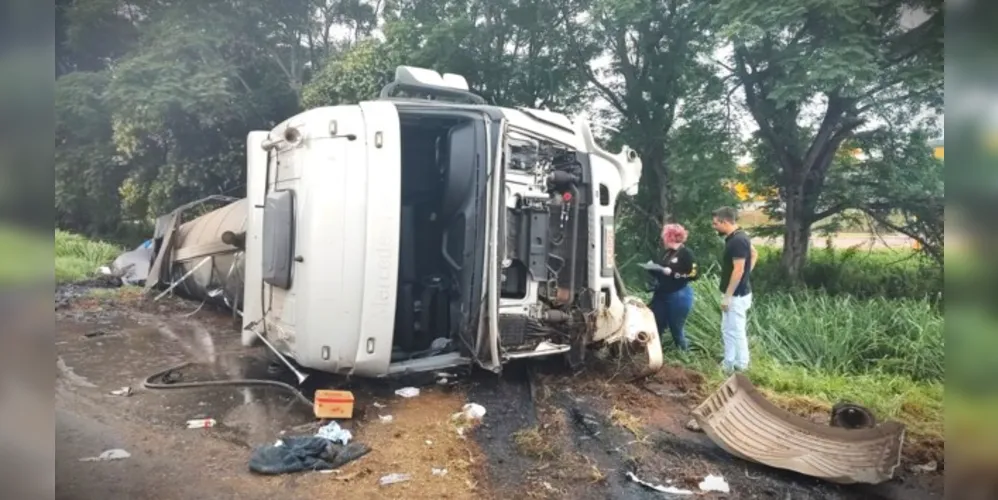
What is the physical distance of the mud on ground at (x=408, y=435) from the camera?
6.84 ft

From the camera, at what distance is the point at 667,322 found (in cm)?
377

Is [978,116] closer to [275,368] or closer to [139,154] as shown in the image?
[275,368]

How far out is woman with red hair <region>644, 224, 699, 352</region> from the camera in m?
3.68

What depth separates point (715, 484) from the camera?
85.0 inches

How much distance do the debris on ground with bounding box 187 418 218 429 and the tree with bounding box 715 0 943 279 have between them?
3.10m

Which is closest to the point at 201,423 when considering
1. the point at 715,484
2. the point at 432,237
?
the point at 432,237

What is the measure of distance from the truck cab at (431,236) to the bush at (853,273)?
0.93 m

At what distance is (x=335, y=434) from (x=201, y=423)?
59 cm

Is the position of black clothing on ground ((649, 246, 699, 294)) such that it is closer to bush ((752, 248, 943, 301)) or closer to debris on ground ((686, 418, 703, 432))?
bush ((752, 248, 943, 301))

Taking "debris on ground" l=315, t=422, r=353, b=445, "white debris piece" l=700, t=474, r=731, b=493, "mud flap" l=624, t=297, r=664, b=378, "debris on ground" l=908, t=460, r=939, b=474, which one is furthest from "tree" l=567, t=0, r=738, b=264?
"debris on ground" l=315, t=422, r=353, b=445

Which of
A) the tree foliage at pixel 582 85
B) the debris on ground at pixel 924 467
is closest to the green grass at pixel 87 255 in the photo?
the tree foliage at pixel 582 85

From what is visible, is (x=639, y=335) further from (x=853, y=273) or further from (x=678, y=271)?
(x=853, y=273)

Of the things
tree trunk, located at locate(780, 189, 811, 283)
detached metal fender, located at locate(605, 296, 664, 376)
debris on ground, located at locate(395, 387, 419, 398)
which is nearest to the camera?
debris on ground, located at locate(395, 387, 419, 398)

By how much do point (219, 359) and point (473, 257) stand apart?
1697mm
